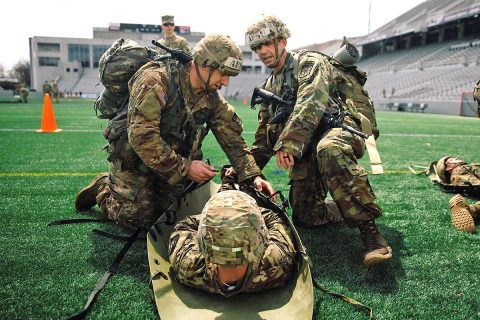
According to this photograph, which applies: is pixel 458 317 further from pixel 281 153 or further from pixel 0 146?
pixel 0 146

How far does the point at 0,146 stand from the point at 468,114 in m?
24.3

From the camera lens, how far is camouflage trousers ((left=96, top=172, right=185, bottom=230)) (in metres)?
3.02

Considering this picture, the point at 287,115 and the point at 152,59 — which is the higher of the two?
the point at 152,59

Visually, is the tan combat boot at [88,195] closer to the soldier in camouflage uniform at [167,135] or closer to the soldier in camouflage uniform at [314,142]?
the soldier in camouflage uniform at [167,135]

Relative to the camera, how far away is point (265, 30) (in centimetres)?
313

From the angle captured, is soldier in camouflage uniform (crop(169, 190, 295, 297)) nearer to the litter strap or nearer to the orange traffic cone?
the litter strap

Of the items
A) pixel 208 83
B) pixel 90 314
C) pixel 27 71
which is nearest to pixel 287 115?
pixel 208 83

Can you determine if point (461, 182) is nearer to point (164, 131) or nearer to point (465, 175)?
point (465, 175)

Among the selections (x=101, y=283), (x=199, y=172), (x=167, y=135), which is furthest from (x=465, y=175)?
(x=101, y=283)

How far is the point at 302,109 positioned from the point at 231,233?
133 cm

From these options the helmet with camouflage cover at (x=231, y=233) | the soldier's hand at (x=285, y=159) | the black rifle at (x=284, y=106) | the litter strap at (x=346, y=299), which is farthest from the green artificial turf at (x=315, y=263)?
the black rifle at (x=284, y=106)

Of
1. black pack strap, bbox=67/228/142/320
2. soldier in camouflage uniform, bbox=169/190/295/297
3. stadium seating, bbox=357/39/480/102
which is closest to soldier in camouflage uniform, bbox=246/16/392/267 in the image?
soldier in camouflage uniform, bbox=169/190/295/297

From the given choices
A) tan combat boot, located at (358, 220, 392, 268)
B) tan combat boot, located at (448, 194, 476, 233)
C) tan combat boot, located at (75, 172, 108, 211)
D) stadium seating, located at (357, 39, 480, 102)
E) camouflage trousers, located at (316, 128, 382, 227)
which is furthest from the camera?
stadium seating, located at (357, 39, 480, 102)

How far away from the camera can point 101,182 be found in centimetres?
346
